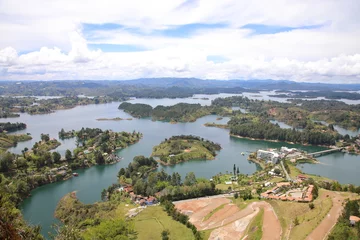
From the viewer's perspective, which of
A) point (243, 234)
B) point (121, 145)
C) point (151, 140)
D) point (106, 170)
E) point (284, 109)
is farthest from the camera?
point (284, 109)

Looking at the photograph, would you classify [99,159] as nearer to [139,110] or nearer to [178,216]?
[178,216]

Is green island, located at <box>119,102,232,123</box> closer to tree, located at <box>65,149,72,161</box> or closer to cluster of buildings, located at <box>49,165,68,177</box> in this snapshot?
tree, located at <box>65,149,72,161</box>

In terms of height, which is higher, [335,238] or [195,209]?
[335,238]

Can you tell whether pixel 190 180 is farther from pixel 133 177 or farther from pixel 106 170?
pixel 106 170

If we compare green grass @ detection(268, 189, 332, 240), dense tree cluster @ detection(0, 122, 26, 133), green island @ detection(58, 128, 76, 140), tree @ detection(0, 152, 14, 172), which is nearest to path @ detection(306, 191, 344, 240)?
green grass @ detection(268, 189, 332, 240)

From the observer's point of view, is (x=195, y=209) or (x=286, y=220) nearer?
(x=286, y=220)

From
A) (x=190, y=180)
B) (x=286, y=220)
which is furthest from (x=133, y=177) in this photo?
(x=286, y=220)
